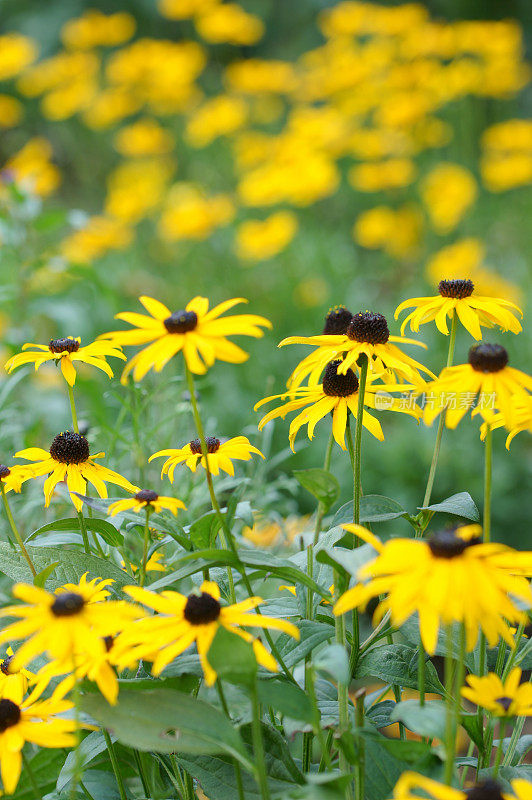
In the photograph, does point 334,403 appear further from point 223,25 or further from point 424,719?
point 223,25

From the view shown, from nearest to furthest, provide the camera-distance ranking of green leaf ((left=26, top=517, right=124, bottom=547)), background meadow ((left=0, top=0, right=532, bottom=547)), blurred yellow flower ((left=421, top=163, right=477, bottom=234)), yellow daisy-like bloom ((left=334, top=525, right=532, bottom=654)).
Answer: yellow daisy-like bloom ((left=334, top=525, right=532, bottom=654)) < green leaf ((left=26, top=517, right=124, bottom=547)) < background meadow ((left=0, top=0, right=532, bottom=547)) < blurred yellow flower ((left=421, top=163, right=477, bottom=234))

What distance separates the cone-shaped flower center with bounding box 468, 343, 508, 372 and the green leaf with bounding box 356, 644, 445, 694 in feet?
0.75

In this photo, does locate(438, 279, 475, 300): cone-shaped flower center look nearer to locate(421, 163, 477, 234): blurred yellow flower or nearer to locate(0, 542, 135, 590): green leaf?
locate(0, 542, 135, 590): green leaf

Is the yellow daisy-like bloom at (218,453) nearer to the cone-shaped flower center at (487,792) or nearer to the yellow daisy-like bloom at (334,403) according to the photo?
the yellow daisy-like bloom at (334,403)

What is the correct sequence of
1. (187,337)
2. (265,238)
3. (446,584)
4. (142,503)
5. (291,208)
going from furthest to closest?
(291,208) < (265,238) < (142,503) < (187,337) < (446,584)

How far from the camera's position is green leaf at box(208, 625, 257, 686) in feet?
1.62

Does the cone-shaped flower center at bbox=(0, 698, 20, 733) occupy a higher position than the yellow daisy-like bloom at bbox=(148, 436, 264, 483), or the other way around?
the yellow daisy-like bloom at bbox=(148, 436, 264, 483)

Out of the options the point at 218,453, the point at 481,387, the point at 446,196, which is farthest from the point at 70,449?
the point at 446,196

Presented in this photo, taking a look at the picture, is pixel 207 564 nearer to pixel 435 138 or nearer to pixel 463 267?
pixel 463 267

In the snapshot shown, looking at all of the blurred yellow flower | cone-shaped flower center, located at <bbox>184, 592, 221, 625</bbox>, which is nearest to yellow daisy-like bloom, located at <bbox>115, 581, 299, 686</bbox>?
cone-shaped flower center, located at <bbox>184, 592, 221, 625</bbox>

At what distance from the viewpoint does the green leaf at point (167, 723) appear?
1.71 feet

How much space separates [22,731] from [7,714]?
2 centimetres

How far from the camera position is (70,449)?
71cm

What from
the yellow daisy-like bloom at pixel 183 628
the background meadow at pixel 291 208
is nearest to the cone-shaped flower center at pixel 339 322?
the yellow daisy-like bloom at pixel 183 628
